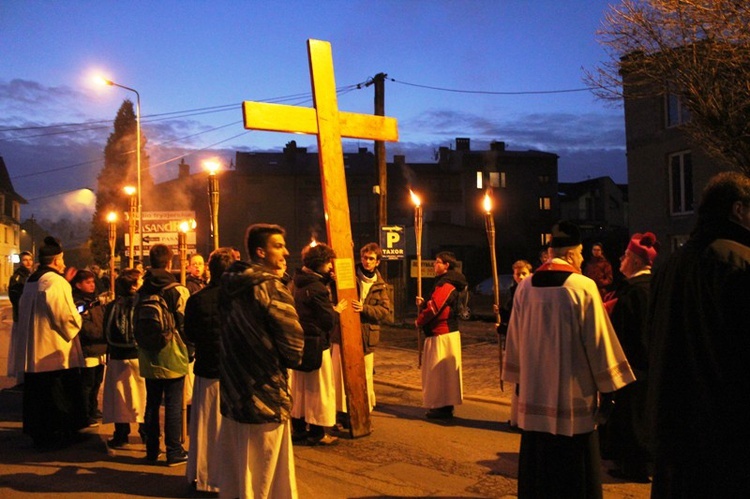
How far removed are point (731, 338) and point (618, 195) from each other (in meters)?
59.9

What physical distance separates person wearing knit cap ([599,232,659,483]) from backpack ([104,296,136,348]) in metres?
4.56

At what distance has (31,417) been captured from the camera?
7.24 meters

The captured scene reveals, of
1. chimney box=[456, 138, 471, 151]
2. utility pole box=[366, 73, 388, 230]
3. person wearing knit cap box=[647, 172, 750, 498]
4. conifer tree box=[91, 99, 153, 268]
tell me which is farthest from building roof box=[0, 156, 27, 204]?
person wearing knit cap box=[647, 172, 750, 498]

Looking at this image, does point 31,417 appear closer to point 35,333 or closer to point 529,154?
point 35,333

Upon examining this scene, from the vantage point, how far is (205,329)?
18.9ft

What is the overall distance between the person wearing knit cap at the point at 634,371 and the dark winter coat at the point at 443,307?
2.50m

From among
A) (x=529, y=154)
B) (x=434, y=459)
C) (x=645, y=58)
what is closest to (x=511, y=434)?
(x=434, y=459)

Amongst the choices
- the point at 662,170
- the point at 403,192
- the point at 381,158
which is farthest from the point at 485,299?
the point at 403,192

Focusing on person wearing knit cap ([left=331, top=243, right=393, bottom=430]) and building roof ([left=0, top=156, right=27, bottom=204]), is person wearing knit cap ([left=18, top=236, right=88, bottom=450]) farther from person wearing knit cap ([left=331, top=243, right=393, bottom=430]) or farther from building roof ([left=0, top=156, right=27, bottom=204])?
building roof ([left=0, top=156, right=27, bottom=204])

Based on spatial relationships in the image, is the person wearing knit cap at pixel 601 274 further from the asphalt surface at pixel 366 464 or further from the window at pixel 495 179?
the window at pixel 495 179

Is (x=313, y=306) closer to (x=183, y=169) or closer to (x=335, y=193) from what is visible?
(x=335, y=193)

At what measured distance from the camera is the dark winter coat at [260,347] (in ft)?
14.6

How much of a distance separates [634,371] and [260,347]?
330 centimetres

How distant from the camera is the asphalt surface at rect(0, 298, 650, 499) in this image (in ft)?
19.0
